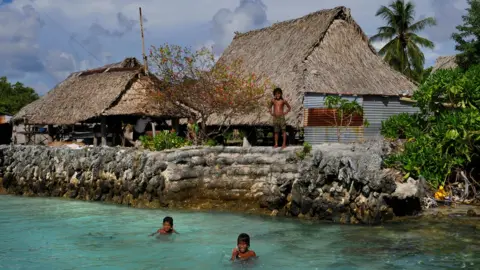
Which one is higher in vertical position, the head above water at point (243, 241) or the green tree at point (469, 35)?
the green tree at point (469, 35)

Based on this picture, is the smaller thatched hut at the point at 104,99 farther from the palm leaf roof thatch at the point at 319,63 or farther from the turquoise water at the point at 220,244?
the turquoise water at the point at 220,244

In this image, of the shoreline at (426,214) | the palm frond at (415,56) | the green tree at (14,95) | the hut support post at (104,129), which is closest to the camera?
the shoreline at (426,214)

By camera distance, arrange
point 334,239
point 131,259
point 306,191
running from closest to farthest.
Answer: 1. point 131,259
2. point 334,239
3. point 306,191

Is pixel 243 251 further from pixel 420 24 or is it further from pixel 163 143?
pixel 420 24

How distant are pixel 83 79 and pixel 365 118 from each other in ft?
44.3

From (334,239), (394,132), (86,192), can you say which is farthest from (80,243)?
(394,132)

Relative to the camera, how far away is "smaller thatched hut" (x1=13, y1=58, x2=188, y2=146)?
20828 millimetres

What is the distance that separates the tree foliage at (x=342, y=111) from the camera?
17.7 m

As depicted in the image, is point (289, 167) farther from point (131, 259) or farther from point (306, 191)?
point (131, 259)

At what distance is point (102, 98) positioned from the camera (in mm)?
21609

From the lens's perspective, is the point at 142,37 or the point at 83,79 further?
the point at 83,79

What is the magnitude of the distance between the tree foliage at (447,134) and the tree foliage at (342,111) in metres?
3.37

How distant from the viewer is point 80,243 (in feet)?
34.9

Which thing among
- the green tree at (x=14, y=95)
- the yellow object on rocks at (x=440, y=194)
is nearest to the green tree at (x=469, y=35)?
the yellow object on rocks at (x=440, y=194)
